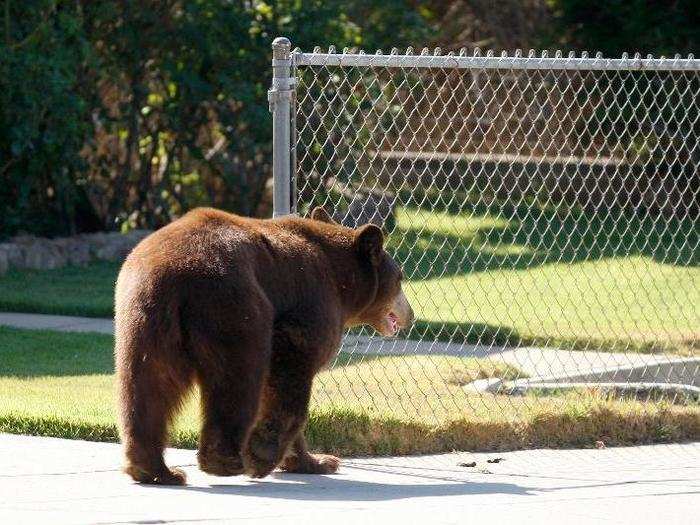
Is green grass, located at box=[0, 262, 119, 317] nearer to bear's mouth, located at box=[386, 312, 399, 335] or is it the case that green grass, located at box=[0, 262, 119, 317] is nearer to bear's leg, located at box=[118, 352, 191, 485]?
bear's mouth, located at box=[386, 312, 399, 335]

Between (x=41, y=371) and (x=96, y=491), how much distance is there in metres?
3.33

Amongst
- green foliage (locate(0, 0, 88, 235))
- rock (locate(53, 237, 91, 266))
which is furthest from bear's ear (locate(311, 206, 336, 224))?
rock (locate(53, 237, 91, 266))

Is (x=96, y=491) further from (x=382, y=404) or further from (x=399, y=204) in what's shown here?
(x=399, y=204)

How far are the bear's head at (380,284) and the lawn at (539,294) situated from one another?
6.97ft

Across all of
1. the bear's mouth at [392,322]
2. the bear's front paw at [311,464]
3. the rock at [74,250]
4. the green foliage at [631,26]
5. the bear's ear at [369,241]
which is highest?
the bear's ear at [369,241]

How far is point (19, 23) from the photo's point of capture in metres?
13.8

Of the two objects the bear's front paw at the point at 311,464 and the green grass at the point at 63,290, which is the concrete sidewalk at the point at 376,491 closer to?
the bear's front paw at the point at 311,464

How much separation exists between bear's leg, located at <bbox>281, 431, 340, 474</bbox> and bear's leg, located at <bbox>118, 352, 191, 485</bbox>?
2.92 ft

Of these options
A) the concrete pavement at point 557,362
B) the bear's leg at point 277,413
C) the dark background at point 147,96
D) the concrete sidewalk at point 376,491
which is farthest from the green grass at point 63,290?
the bear's leg at point 277,413

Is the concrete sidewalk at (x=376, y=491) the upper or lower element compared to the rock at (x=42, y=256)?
upper

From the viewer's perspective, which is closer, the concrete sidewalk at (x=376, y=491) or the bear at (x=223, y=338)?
the concrete sidewalk at (x=376, y=491)

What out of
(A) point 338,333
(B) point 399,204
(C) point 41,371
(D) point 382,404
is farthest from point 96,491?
(B) point 399,204

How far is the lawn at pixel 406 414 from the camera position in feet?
24.0

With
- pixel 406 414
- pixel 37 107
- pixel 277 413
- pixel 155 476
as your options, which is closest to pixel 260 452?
pixel 277 413
